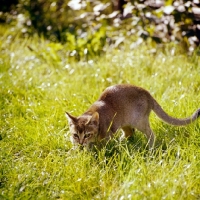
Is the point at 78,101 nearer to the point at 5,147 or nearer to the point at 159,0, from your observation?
the point at 5,147

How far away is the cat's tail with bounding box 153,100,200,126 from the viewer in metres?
4.41

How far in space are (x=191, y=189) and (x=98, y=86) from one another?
2.71 m

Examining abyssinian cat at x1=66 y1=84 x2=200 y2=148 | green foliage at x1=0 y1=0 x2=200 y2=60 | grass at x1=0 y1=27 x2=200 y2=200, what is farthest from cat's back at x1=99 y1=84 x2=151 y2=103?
green foliage at x1=0 y1=0 x2=200 y2=60

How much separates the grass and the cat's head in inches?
6.0

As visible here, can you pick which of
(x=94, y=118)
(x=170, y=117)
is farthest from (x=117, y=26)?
(x=94, y=118)

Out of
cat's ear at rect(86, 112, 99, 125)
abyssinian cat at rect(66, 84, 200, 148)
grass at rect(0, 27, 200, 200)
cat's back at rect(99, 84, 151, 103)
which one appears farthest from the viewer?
cat's back at rect(99, 84, 151, 103)

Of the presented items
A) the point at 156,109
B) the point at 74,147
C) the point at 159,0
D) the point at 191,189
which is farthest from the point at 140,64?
the point at 191,189

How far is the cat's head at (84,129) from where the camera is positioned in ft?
14.0

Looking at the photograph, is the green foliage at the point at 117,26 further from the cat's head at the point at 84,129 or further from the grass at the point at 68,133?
the cat's head at the point at 84,129

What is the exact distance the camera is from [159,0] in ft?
21.8

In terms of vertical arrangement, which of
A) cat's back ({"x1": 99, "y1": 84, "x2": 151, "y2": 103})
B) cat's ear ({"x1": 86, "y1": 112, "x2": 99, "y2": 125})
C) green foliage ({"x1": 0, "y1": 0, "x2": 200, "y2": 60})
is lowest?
green foliage ({"x1": 0, "y1": 0, "x2": 200, "y2": 60})

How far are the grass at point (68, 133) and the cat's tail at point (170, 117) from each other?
0.27 feet

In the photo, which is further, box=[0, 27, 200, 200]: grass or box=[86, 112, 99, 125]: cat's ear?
box=[86, 112, 99, 125]: cat's ear

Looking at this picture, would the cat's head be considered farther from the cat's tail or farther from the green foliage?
the green foliage
